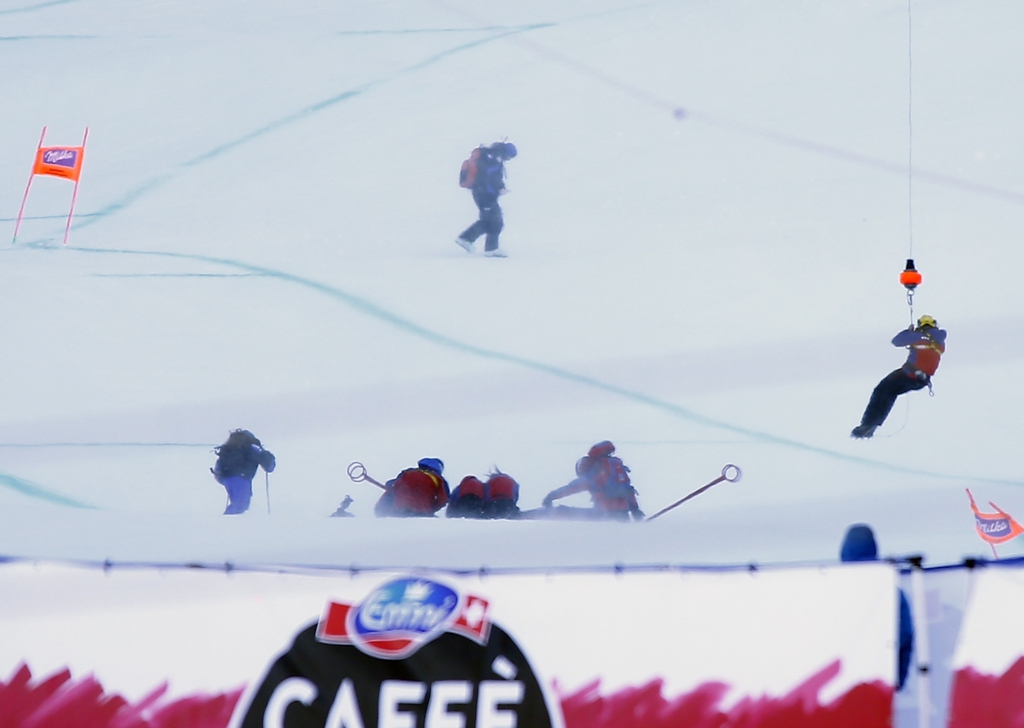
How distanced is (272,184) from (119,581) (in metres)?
10.3

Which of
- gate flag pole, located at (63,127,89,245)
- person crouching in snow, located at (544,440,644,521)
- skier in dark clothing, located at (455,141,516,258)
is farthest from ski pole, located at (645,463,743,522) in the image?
gate flag pole, located at (63,127,89,245)

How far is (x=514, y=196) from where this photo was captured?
42.7 ft

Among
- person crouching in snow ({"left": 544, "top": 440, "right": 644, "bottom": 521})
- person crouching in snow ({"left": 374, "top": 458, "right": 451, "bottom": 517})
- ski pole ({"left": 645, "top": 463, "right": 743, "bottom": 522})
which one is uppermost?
ski pole ({"left": 645, "top": 463, "right": 743, "bottom": 522})

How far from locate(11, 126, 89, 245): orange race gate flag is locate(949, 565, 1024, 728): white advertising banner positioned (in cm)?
1078

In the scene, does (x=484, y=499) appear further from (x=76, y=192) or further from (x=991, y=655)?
(x=76, y=192)

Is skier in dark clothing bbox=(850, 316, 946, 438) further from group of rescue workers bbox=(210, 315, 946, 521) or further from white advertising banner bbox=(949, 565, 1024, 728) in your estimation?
white advertising banner bbox=(949, 565, 1024, 728)

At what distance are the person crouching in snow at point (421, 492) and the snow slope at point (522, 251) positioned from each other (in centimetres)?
167

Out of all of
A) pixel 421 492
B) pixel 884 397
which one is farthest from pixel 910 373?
pixel 421 492

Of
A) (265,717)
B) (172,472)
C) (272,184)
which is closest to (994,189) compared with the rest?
(272,184)

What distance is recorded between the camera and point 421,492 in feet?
25.9

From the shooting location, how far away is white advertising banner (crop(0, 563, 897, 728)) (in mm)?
3264

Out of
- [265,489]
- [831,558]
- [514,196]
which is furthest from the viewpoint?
[514,196]

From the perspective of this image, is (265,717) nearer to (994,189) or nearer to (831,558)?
(831,558)

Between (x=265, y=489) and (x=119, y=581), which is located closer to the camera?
(x=119, y=581)
